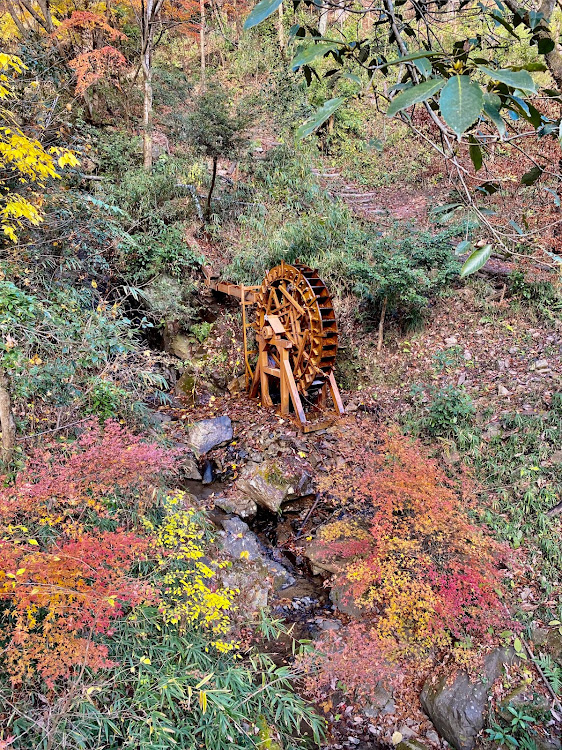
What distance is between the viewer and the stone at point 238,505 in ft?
17.3

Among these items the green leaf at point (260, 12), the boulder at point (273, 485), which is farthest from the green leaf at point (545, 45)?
the boulder at point (273, 485)

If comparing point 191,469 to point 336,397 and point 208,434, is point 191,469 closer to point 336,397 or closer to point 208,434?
point 208,434

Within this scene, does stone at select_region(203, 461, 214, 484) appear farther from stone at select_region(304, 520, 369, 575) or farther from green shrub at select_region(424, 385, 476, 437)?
green shrub at select_region(424, 385, 476, 437)

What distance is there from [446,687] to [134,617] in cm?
230

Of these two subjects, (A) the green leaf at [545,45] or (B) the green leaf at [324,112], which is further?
(A) the green leaf at [545,45]

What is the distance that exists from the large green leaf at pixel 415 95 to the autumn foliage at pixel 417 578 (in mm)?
3215

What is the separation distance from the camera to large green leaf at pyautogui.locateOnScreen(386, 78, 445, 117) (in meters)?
0.67

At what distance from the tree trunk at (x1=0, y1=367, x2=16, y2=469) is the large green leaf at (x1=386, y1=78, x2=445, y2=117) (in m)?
3.68

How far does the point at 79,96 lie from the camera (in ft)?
30.7

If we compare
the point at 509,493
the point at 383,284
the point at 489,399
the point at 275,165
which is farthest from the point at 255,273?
the point at 509,493

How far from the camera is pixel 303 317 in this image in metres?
6.47

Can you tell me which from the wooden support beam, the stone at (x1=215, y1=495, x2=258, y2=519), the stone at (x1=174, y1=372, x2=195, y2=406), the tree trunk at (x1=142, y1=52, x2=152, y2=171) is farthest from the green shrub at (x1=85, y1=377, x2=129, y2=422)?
the tree trunk at (x1=142, y1=52, x2=152, y2=171)

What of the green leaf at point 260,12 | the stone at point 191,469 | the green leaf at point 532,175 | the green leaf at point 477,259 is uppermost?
the green leaf at point 260,12

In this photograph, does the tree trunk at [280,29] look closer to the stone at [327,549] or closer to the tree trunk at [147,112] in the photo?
the tree trunk at [147,112]
